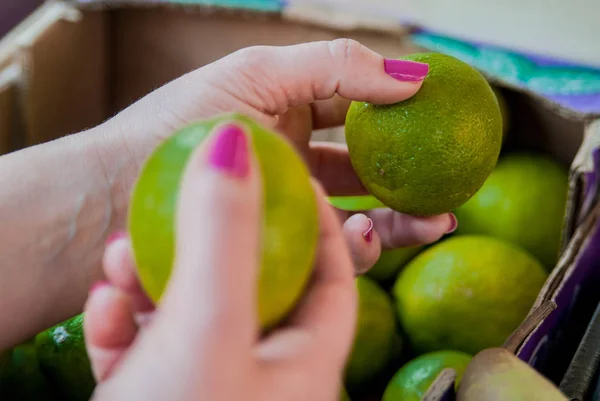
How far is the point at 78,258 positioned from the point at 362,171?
38cm

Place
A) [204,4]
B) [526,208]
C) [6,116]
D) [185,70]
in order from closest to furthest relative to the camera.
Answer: [526,208] < [6,116] < [204,4] < [185,70]

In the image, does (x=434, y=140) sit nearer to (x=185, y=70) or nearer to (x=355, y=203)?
(x=355, y=203)

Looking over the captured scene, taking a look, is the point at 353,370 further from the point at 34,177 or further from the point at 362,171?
the point at 34,177

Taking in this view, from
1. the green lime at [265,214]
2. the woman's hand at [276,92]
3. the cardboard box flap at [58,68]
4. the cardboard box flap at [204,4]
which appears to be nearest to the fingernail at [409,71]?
the woman's hand at [276,92]

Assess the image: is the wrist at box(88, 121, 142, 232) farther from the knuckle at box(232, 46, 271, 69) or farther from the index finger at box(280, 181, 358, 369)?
the index finger at box(280, 181, 358, 369)

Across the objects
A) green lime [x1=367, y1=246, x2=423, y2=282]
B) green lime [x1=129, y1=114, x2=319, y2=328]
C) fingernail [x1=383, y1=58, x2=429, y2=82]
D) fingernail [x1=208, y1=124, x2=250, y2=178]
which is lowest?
green lime [x1=367, y1=246, x2=423, y2=282]

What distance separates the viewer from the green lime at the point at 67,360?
715mm

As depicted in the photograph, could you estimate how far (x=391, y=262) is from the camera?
35.8 inches

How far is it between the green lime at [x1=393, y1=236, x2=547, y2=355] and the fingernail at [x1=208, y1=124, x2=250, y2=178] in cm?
53

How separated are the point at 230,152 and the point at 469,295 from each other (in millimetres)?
536

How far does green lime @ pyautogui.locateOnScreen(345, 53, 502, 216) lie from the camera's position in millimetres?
581

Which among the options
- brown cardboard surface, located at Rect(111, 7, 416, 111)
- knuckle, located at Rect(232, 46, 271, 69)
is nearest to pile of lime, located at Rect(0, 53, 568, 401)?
knuckle, located at Rect(232, 46, 271, 69)

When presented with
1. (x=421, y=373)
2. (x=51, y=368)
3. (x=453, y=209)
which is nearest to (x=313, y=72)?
(x=453, y=209)

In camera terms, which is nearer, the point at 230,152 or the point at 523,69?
the point at 230,152
